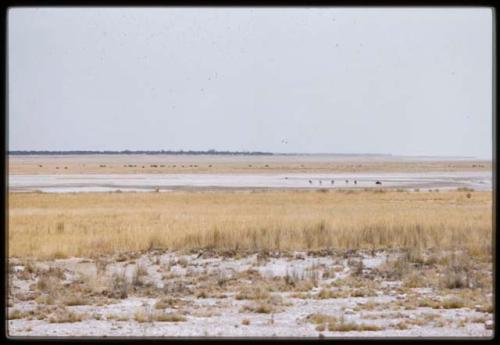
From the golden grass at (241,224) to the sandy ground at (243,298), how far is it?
146cm

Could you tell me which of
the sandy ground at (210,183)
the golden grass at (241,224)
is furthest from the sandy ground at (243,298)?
the sandy ground at (210,183)

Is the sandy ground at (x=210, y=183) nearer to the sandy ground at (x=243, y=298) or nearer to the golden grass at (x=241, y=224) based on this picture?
the golden grass at (x=241, y=224)

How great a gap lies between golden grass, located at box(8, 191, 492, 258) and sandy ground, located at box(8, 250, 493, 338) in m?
1.46

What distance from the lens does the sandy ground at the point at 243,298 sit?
22.8 ft

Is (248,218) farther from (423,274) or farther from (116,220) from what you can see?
(423,274)

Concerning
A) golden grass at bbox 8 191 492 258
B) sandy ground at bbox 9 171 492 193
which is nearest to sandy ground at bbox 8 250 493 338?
golden grass at bbox 8 191 492 258

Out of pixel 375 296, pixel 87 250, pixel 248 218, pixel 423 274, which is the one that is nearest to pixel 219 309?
pixel 375 296

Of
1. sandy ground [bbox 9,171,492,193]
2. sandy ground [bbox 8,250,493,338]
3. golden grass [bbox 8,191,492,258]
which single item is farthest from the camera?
sandy ground [bbox 9,171,492,193]

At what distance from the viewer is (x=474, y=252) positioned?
40.1ft

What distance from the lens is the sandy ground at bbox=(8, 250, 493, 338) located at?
22.8ft

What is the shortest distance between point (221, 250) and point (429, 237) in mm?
4457

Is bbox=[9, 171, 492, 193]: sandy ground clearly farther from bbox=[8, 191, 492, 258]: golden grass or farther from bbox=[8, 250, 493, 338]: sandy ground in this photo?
bbox=[8, 250, 493, 338]: sandy ground

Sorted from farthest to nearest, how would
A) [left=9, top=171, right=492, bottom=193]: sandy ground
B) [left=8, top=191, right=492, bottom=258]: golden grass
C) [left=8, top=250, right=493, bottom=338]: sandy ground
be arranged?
[left=9, top=171, right=492, bottom=193]: sandy ground < [left=8, top=191, right=492, bottom=258]: golden grass < [left=8, top=250, right=493, bottom=338]: sandy ground

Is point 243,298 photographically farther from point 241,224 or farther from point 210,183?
point 210,183
